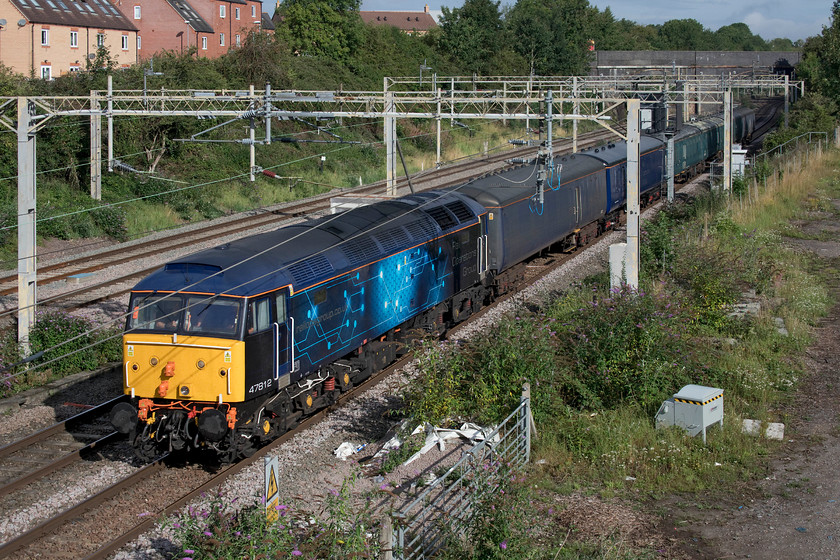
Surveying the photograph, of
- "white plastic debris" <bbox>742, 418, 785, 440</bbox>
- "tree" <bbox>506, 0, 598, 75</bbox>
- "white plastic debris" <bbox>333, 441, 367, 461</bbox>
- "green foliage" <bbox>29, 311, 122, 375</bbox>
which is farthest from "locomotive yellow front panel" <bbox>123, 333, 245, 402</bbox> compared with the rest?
"tree" <bbox>506, 0, 598, 75</bbox>

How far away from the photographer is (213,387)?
1227 centimetres

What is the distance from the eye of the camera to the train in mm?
12375

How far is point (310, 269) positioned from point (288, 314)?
1.03m

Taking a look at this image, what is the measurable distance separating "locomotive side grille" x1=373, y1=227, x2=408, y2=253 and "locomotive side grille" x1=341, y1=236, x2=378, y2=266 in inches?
14.1

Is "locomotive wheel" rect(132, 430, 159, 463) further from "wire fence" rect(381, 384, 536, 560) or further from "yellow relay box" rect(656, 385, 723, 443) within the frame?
"yellow relay box" rect(656, 385, 723, 443)

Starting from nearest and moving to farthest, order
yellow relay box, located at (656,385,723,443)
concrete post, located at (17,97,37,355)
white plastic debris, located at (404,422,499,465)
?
yellow relay box, located at (656,385,723,443) < white plastic debris, located at (404,422,499,465) < concrete post, located at (17,97,37,355)

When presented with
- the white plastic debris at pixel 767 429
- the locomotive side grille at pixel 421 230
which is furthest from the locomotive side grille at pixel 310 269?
the white plastic debris at pixel 767 429

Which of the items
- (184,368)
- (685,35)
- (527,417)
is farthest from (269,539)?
(685,35)

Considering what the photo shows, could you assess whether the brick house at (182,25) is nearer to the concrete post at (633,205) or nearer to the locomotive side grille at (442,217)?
the concrete post at (633,205)

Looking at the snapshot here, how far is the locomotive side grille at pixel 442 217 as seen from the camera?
734 inches

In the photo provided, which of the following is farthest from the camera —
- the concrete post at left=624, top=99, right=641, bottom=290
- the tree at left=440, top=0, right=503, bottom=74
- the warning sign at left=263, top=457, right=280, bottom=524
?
the tree at left=440, top=0, right=503, bottom=74

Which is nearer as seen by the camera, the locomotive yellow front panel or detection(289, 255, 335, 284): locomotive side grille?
the locomotive yellow front panel

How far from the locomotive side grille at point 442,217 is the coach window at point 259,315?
6496 mm

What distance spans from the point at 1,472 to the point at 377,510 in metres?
6.00
